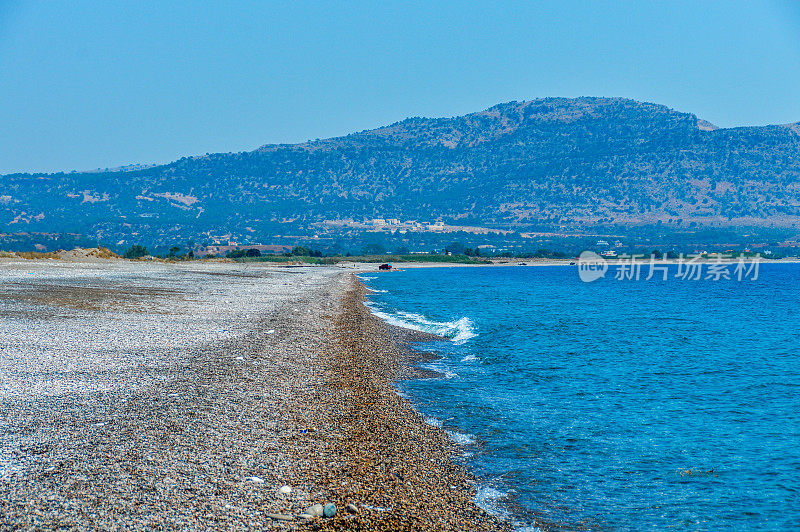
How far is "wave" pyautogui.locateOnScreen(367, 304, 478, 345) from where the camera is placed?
107 ft

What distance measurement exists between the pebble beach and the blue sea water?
1.30 m

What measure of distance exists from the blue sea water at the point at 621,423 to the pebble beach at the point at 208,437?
1303 mm

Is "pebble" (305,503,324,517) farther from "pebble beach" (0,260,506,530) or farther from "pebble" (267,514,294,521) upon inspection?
"pebble" (267,514,294,521)

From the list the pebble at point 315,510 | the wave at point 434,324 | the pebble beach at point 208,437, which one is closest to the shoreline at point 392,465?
the pebble beach at point 208,437

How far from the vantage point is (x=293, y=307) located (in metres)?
37.8

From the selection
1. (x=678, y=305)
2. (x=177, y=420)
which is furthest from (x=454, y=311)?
(x=177, y=420)

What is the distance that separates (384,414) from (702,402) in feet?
34.0

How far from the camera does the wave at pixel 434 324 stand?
107ft

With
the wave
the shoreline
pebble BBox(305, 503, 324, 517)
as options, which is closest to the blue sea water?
the wave

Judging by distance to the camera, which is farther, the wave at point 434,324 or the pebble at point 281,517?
the wave at point 434,324

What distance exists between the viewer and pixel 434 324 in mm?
37344

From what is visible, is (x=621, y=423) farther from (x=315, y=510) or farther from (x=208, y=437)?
(x=208, y=437)

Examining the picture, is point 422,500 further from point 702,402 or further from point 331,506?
point 702,402

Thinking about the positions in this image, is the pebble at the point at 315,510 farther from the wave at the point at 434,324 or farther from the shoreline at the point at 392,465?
the wave at the point at 434,324
